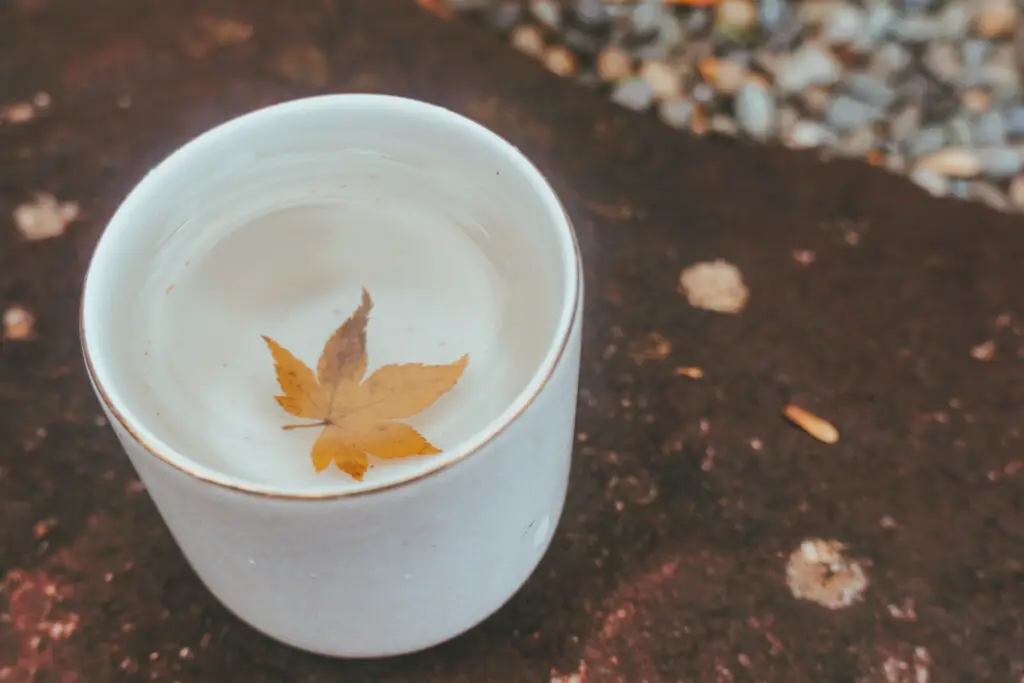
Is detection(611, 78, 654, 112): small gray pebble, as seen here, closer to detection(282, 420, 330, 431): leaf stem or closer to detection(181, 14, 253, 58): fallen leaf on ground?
detection(181, 14, 253, 58): fallen leaf on ground

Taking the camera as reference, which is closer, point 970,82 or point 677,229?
point 677,229

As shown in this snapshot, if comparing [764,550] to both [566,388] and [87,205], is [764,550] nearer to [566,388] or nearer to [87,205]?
[566,388]

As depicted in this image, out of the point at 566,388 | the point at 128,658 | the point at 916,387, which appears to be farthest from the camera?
the point at 916,387

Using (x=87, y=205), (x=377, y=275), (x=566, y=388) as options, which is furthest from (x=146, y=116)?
(x=566, y=388)

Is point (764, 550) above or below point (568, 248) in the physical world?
below

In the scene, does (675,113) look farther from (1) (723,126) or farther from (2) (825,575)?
(2) (825,575)

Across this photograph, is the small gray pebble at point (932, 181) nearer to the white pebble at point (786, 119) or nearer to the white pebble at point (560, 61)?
the white pebble at point (786, 119)

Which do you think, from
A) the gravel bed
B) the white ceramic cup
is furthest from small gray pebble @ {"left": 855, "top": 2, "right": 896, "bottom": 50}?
the white ceramic cup

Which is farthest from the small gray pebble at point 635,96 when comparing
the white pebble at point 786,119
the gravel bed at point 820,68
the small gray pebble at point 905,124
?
the small gray pebble at point 905,124
